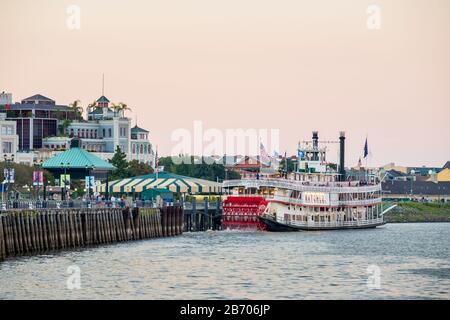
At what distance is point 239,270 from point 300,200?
50.6m

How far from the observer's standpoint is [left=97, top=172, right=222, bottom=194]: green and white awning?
159 m

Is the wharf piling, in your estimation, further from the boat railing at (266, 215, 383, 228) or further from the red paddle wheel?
the boat railing at (266, 215, 383, 228)

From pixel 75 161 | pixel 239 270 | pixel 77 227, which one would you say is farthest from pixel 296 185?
pixel 239 270

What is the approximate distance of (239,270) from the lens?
94875mm

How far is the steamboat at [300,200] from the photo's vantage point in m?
144

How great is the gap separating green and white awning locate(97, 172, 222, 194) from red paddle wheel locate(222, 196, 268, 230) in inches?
470

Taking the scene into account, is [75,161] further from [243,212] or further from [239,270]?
[239,270]

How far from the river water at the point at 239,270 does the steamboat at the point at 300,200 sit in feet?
45.3

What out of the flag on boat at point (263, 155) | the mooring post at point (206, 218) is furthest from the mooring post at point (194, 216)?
the flag on boat at point (263, 155)

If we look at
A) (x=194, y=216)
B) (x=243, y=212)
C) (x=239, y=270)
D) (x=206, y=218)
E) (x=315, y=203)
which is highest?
(x=315, y=203)

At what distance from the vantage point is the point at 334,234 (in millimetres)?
142750
